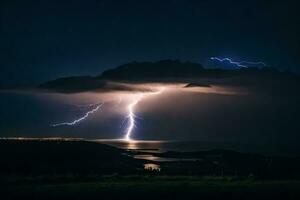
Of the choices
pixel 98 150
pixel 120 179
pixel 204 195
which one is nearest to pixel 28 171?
pixel 120 179

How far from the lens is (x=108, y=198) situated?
2800 cm

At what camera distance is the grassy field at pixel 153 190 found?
1123 inches

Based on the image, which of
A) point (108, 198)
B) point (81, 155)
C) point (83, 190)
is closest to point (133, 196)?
point (108, 198)

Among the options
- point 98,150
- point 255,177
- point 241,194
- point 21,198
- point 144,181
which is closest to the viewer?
point 21,198

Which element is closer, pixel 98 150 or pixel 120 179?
pixel 120 179

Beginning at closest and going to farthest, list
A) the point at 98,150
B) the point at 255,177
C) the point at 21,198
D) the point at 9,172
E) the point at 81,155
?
1. the point at 21,198
2. the point at 255,177
3. the point at 9,172
4. the point at 81,155
5. the point at 98,150

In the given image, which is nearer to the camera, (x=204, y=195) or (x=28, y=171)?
(x=204, y=195)

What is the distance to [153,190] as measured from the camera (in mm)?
30219

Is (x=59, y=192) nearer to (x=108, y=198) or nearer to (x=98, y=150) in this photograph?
(x=108, y=198)

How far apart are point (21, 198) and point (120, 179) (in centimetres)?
1100

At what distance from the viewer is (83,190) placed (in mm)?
30109

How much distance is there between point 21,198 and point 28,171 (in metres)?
19.3

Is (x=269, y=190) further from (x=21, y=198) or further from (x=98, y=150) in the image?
(x=98, y=150)

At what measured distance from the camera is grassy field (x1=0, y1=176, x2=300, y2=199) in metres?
28.5
